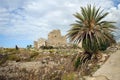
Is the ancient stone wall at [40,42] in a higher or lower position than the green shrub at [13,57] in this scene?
higher

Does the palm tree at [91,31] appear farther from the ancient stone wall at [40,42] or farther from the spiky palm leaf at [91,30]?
the ancient stone wall at [40,42]

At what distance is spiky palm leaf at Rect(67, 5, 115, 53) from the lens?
27016 mm

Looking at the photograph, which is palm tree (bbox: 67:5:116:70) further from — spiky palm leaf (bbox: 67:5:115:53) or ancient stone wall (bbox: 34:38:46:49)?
ancient stone wall (bbox: 34:38:46:49)

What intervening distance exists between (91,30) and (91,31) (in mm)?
112

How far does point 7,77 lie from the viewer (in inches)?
1655

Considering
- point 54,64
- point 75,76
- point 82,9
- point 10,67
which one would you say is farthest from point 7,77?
point 82,9

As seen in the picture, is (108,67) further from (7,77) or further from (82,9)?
(7,77)

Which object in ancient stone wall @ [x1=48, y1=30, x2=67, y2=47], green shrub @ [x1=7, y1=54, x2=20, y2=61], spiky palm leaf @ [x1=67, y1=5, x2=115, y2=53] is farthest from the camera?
ancient stone wall @ [x1=48, y1=30, x2=67, y2=47]

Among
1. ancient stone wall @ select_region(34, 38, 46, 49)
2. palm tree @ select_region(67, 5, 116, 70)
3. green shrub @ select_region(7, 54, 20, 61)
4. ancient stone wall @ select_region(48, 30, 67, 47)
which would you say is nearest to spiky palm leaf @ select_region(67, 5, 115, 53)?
palm tree @ select_region(67, 5, 116, 70)

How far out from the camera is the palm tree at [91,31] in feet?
88.7

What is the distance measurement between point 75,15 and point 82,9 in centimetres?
97

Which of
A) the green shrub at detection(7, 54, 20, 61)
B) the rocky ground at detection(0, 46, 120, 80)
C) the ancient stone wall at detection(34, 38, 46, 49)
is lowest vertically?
the rocky ground at detection(0, 46, 120, 80)

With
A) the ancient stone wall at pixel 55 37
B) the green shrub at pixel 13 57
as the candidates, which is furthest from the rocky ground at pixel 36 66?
the ancient stone wall at pixel 55 37

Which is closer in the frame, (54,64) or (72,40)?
(72,40)
